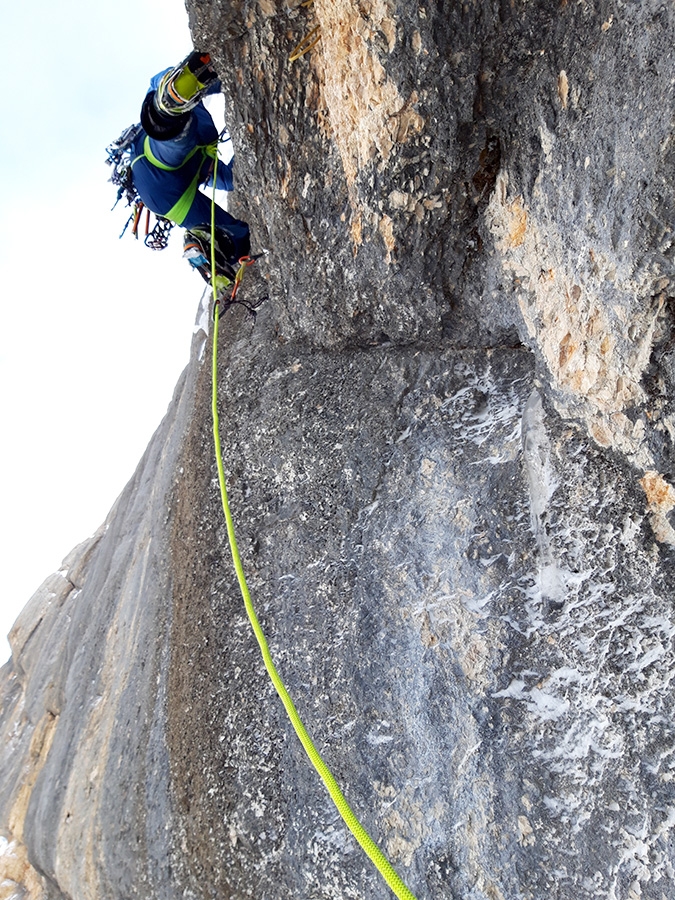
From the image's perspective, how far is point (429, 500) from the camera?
9.89 ft

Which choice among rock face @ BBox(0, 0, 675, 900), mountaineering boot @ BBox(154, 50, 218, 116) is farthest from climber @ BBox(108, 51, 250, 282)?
rock face @ BBox(0, 0, 675, 900)

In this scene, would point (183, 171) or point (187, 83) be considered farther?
point (183, 171)

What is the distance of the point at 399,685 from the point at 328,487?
103 centimetres

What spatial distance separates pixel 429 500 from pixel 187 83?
236 centimetres

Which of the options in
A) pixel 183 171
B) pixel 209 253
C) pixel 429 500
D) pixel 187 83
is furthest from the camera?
pixel 209 253

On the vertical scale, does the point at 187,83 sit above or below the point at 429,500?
above

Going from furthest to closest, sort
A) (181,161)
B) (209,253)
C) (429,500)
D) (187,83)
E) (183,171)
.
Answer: (209,253) → (183,171) → (181,161) → (187,83) → (429,500)

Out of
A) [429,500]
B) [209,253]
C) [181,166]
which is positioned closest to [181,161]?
[181,166]

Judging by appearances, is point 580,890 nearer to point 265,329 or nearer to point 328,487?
point 328,487

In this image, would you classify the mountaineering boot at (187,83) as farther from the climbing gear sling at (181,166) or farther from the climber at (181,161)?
the climbing gear sling at (181,166)

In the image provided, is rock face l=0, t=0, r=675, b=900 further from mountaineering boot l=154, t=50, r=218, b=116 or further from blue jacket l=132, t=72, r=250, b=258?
blue jacket l=132, t=72, r=250, b=258

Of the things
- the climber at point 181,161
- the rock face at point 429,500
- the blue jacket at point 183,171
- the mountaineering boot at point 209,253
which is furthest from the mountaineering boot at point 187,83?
the mountaineering boot at point 209,253

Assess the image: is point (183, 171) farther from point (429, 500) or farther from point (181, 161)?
point (429, 500)

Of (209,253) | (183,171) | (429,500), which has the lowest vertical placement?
(429,500)
